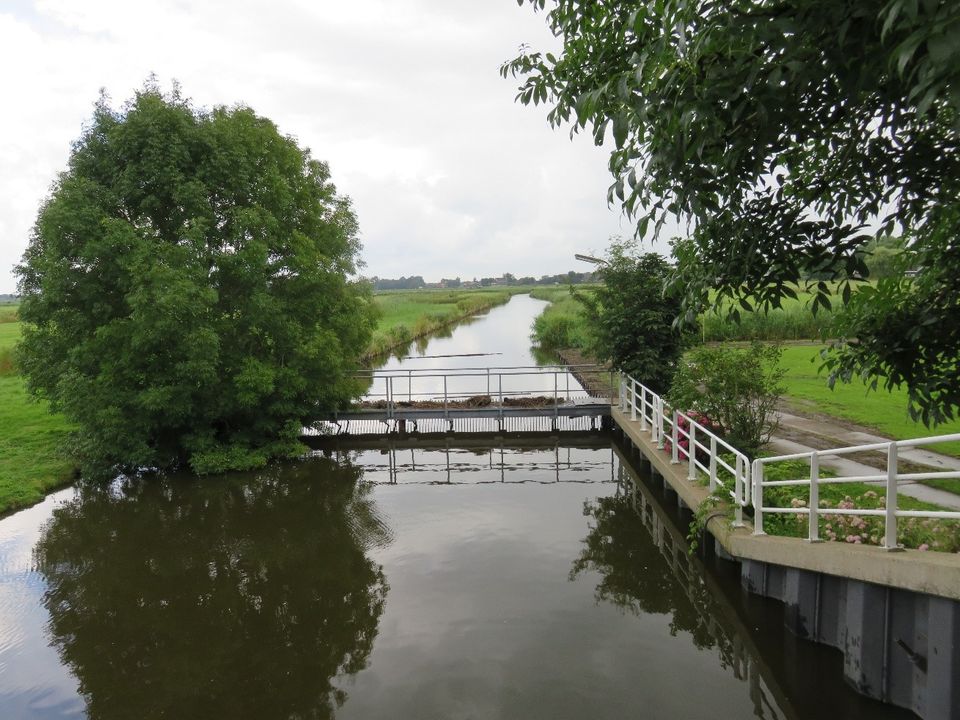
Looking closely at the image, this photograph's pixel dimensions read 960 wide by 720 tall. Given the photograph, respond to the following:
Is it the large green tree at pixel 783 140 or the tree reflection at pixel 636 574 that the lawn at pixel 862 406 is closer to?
the tree reflection at pixel 636 574

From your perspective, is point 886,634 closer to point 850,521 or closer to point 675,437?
point 850,521

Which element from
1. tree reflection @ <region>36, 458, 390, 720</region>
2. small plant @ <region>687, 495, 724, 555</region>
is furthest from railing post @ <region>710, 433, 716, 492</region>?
tree reflection @ <region>36, 458, 390, 720</region>

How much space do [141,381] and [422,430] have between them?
7.56 m

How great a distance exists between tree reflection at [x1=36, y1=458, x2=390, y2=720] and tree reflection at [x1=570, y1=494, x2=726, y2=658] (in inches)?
121

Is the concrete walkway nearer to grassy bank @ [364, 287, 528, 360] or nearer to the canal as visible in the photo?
the canal

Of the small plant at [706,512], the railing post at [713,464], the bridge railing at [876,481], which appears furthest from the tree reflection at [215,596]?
the bridge railing at [876,481]

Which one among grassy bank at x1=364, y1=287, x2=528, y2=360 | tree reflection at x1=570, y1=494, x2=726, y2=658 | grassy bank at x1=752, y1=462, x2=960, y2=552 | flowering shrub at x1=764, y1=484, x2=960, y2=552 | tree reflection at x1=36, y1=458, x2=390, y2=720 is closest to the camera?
flowering shrub at x1=764, y1=484, x2=960, y2=552

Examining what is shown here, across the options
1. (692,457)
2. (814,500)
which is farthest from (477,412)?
(814,500)

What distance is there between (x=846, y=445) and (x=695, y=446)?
364 cm

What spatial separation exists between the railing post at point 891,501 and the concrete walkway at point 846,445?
3887 mm

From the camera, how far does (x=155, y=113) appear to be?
558 inches

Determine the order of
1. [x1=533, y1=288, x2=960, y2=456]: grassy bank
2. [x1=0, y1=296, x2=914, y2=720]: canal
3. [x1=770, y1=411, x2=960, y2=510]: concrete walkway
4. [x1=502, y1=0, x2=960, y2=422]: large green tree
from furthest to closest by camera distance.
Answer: [x1=533, y1=288, x2=960, y2=456]: grassy bank, [x1=770, y1=411, x2=960, y2=510]: concrete walkway, [x1=0, y1=296, x2=914, y2=720]: canal, [x1=502, y1=0, x2=960, y2=422]: large green tree

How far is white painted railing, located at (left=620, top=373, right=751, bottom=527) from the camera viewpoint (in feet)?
25.3

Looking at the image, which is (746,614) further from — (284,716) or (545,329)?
(545,329)
